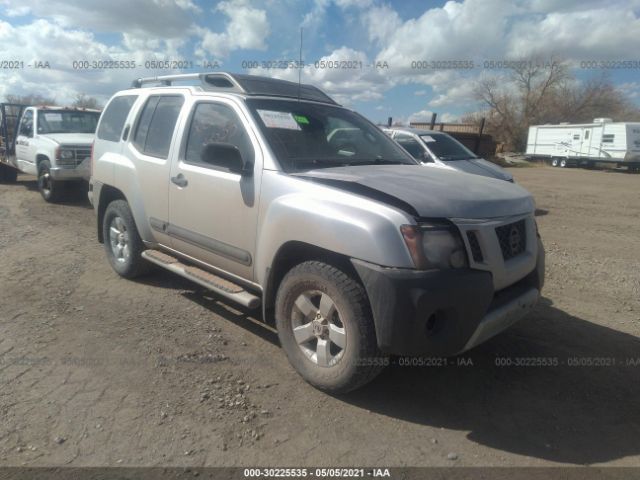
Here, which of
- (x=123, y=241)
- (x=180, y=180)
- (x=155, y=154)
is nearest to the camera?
(x=180, y=180)

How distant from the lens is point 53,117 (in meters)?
10.8

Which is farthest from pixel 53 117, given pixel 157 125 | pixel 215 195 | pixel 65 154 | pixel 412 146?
pixel 215 195

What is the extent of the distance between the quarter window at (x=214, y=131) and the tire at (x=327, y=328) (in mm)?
1081

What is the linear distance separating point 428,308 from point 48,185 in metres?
9.98

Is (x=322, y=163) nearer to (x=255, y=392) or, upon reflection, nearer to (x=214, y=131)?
(x=214, y=131)

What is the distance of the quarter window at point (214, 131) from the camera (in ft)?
11.9

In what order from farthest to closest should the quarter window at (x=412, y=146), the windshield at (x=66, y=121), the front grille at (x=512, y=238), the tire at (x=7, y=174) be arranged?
the tire at (x=7, y=174), the windshield at (x=66, y=121), the quarter window at (x=412, y=146), the front grille at (x=512, y=238)

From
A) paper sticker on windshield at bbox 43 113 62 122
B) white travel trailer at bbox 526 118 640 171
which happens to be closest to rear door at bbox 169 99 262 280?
paper sticker on windshield at bbox 43 113 62 122

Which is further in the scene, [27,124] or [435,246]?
[27,124]

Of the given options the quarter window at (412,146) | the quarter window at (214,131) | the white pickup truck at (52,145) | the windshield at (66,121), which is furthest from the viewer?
the windshield at (66,121)

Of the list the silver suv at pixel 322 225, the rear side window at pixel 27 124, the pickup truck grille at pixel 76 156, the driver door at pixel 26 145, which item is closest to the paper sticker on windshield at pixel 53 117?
the driver door at pixel 26 145

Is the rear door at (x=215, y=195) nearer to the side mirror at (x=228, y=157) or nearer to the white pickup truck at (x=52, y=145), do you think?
the side mirror at (x=228, y=157)

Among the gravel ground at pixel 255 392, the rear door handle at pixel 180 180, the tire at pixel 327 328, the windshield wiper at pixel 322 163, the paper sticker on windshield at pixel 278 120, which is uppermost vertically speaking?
the paper sticker on windshield at pixel 278 120

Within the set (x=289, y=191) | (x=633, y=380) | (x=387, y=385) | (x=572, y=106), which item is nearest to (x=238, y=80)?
(x=289, y=191)
